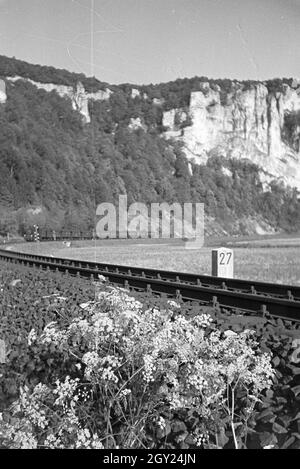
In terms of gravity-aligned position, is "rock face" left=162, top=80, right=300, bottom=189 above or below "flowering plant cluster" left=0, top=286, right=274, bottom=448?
above

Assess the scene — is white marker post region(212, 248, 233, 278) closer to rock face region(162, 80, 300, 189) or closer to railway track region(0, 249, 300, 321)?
railway track region(0, 249, 300, 321)

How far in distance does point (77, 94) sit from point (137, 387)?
11359 cm

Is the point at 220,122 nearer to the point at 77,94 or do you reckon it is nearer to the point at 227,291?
the point at 77,94

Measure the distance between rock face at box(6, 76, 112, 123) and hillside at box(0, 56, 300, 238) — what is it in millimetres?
184

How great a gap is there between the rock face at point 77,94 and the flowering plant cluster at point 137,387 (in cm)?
10659

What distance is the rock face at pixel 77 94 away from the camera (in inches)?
4377

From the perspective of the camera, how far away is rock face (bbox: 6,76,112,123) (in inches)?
4377

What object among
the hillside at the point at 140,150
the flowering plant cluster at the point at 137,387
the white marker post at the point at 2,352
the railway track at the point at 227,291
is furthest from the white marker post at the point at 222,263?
the hillside at the point at 140,150

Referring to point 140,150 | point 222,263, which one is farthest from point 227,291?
point 140,150

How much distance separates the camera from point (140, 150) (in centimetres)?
9744

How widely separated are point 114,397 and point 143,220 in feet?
220

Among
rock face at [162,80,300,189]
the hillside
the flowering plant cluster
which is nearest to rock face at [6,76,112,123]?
the hillside

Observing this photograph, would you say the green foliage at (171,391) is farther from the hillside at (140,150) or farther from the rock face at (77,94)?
the rock face at (77,94)

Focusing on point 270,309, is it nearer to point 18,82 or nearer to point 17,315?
point 17,315
